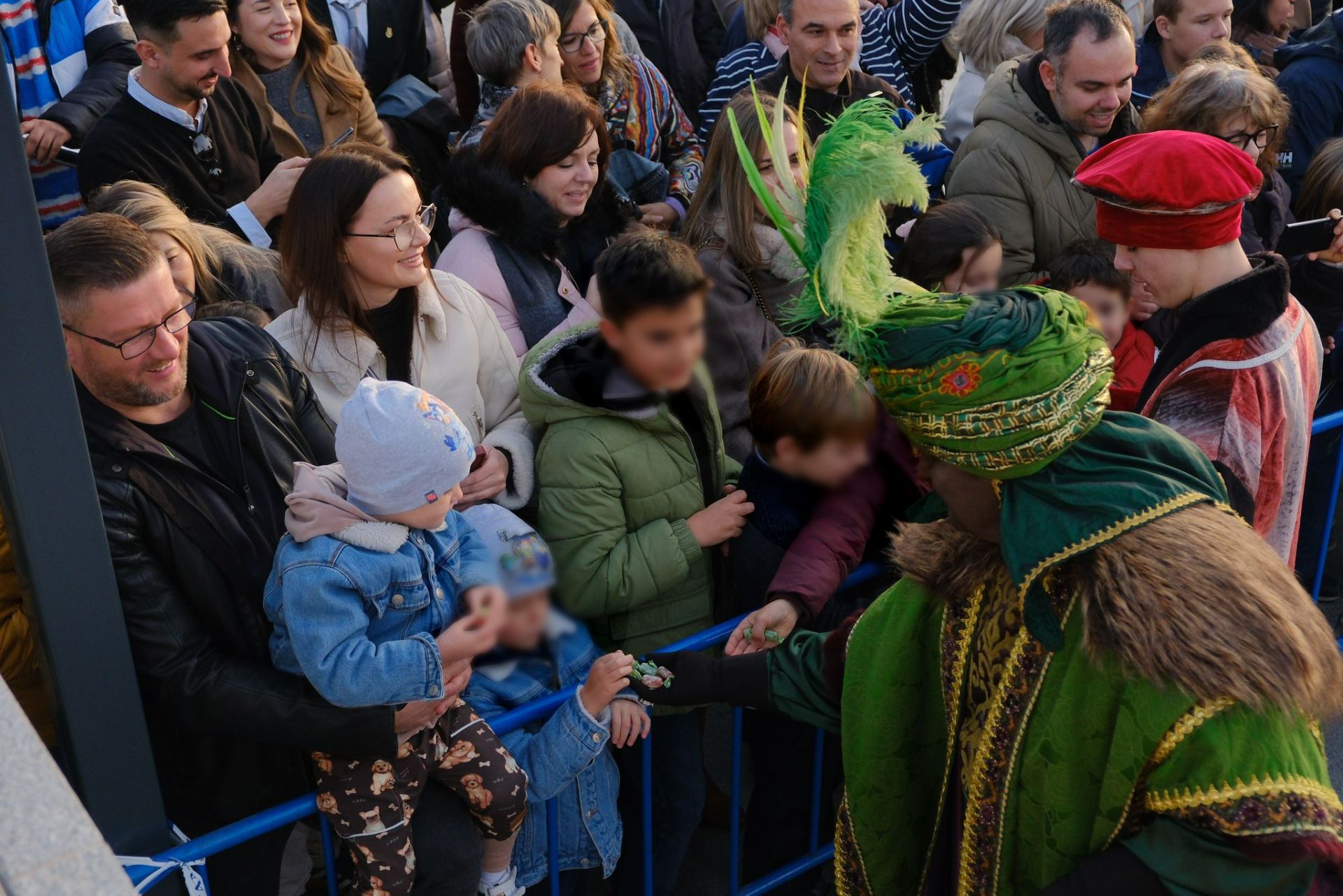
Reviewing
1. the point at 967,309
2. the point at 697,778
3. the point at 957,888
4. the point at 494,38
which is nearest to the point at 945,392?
the point at 967,309

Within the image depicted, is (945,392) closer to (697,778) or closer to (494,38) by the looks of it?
(697,778)

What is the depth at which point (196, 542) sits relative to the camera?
2238 millimetres

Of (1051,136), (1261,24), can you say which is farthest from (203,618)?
(1261,24)

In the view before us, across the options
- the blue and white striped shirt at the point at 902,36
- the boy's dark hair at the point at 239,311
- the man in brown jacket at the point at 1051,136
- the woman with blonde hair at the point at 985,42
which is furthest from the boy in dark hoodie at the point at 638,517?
the woman with blonde hair at the point at 985,42

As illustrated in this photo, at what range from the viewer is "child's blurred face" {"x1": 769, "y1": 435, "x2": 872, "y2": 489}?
1.77m

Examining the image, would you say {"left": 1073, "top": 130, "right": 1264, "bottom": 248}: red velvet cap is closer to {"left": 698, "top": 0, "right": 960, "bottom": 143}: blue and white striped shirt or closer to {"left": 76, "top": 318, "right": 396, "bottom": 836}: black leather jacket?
{"left": 76, "top": 318, "right": 396, "bottom": 836}: black leather jacket

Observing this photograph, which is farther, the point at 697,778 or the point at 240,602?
the point at 697,778

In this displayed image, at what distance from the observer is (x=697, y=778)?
298cm

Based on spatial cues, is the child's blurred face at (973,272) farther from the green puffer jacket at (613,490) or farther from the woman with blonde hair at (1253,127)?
the green puffer jacket at (613,490)

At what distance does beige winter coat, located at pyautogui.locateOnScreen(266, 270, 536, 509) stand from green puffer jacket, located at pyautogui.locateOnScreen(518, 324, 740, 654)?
0.19 metres

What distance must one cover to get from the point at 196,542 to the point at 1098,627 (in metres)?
1.53

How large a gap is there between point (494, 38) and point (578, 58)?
0.57 m

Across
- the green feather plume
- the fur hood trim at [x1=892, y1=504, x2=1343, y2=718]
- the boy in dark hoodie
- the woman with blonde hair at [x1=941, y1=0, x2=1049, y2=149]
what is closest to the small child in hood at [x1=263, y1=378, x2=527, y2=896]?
the boy in dark hoodie

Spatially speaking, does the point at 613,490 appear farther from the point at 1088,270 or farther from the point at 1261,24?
the point at 1261,24
